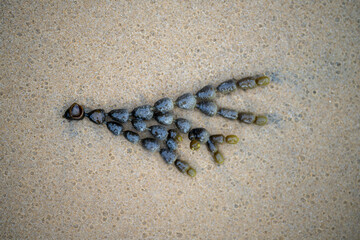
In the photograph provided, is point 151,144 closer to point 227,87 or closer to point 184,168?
point 184,168

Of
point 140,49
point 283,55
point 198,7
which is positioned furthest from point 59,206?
point 283,55

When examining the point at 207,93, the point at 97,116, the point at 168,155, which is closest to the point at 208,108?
the point at 207,93

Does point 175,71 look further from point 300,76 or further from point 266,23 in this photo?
point 300,76

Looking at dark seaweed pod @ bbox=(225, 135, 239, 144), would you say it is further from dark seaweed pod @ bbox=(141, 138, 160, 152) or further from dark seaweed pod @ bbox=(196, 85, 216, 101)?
dark seaweed pod @ bbox=(141, 138, 160, 152)

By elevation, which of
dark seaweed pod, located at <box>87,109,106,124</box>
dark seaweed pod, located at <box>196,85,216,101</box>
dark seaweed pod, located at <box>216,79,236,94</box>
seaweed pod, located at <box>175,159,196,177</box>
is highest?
dark seaweed pod, located at <box>216,79,236,94</box>

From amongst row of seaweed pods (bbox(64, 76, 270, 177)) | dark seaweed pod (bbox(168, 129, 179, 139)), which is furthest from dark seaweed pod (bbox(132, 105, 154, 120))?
dark seaweed pod (bbox(168, 129, 179, 139))

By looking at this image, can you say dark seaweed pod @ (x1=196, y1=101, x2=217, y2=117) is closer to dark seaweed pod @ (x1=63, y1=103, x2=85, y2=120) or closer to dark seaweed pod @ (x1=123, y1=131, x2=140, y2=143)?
dark seaweed pod @ (x1=123, y1=131, x2=140, y2=143)

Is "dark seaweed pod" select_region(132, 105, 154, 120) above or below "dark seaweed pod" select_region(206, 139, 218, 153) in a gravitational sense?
above
